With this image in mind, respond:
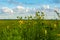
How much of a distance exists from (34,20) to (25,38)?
2.99 ft

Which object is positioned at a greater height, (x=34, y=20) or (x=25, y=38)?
(x=34, y=20)

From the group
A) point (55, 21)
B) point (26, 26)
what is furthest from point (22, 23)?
point (55, 21)

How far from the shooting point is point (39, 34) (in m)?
8.79

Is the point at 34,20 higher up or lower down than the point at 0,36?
higher up

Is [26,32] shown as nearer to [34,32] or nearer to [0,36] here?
[34,32]

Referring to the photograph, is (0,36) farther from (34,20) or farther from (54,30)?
→ (54,30)

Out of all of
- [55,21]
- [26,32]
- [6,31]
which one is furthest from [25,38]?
[55,21]

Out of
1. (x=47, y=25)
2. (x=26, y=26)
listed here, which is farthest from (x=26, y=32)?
(x=47, y=25)

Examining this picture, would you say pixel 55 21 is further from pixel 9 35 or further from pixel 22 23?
pixel 9 35

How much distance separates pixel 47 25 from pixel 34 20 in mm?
562

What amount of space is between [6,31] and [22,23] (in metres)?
0.68

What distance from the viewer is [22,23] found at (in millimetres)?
8930

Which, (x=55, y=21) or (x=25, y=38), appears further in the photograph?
(x=55, y=21)

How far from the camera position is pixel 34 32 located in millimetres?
8797
